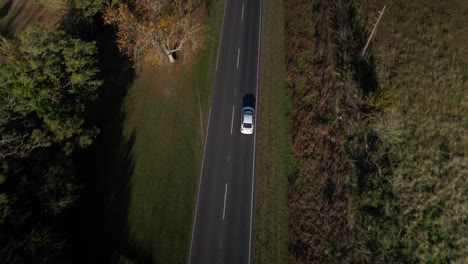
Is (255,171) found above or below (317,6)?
below

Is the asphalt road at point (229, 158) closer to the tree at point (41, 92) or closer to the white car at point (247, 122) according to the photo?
the white car at point (247, 122)

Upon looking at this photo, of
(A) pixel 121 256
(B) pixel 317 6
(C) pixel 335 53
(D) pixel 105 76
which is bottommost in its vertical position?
(A) pixel 121 256

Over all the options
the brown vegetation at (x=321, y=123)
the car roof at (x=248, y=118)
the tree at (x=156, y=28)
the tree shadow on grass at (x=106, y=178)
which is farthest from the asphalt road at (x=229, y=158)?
the tree shadow on grass at (x=106, y=178)

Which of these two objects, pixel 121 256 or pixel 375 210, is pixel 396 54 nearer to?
pixel 375 210

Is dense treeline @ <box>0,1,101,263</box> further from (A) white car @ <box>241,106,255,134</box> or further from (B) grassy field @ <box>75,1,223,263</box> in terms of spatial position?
(A) white car @ <box>241,106,255,134</box>

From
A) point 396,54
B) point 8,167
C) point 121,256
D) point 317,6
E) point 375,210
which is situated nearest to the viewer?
point 8,167

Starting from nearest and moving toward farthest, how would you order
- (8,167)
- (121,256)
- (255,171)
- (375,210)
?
(8,167)
(121,256)
(375,210)
(255,171)

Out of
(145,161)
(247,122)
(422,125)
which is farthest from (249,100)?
(422,125)

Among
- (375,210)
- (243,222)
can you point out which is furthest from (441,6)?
(243,222)
